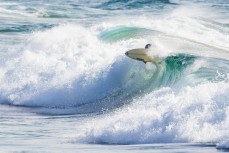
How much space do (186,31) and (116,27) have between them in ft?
7.52

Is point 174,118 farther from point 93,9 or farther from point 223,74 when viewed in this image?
point 93,9

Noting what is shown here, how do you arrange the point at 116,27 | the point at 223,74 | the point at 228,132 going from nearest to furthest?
the point at 228,132 → the point at 223,74 → the point at 116,27

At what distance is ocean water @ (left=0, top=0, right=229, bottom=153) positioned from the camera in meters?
12.0

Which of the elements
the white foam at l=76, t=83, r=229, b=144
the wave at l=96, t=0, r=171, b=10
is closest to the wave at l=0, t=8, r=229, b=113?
the white foam at l=76, t=83, r=229, b=144

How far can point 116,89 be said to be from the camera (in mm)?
19000

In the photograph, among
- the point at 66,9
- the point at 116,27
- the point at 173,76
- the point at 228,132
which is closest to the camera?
the point at 228,132

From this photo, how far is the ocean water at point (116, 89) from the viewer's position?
11953 mm

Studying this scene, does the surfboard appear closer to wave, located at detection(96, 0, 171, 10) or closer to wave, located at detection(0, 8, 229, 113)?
wave, located at detection(0, 8, 229, 113)

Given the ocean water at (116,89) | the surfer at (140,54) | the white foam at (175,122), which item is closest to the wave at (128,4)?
the ocean water at (116,89)

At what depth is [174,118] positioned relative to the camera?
12.2m

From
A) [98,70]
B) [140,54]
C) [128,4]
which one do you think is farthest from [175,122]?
[128,4]

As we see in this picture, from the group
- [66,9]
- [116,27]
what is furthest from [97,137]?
[66,9]

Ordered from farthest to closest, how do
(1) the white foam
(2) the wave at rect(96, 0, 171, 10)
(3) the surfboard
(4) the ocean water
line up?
(2) the wave at rect(96, 0, 171, 10)
(3) the surfboard
(4) the ocean water
(1) the white foam

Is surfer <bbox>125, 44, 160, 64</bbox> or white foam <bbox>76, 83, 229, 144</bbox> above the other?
white foam <bbox>76, 83, 229, 144</bbox>
